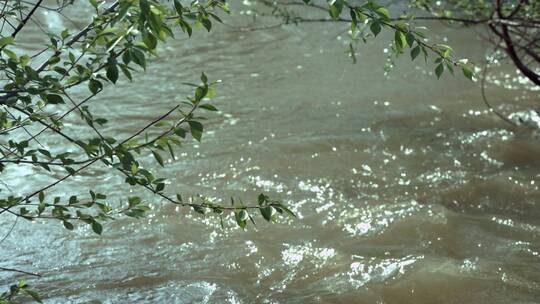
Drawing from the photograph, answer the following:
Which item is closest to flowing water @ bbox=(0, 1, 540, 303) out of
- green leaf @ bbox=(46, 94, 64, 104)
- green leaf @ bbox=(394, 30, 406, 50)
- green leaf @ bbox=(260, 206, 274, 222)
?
green leaf @ bbox=(260, 206, 274, 222)

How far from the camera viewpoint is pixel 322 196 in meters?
5.61

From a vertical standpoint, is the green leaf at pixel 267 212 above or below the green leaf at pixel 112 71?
below

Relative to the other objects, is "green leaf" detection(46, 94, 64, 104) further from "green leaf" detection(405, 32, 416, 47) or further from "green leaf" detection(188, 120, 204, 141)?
"green leaf" detection(405, 32, 416, 47)

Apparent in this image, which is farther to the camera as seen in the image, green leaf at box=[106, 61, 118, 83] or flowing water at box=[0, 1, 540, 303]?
flowing water at box=[0, 1, 540, 303]

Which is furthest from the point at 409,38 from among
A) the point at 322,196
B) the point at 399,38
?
the point at 322,196

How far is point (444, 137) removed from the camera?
23.2 ft

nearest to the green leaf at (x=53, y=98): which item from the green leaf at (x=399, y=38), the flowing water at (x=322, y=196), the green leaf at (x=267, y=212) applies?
the green leaf at (x=267, y=212)

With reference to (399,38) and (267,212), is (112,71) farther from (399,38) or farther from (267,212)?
(399,38)

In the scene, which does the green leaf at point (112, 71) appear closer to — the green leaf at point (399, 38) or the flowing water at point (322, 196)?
the green leaf at point (399, 38)

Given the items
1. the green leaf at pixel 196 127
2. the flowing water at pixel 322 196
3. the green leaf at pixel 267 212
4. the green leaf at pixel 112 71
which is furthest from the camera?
the flowing water at pixel 322 196

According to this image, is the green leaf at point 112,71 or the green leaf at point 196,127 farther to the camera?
the green leaf at point 196,127

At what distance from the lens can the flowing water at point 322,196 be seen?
14.1 ft

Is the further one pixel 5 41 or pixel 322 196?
pixel 322 196

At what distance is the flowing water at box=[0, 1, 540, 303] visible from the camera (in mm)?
4312
